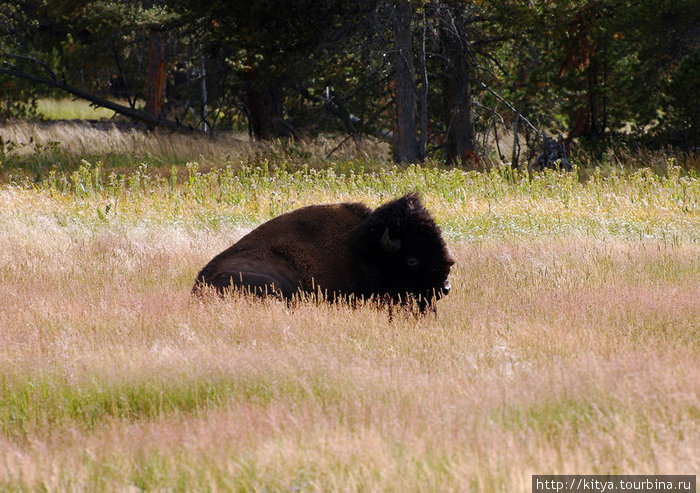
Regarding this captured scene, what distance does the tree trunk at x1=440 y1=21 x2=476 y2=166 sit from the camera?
64.7 feet

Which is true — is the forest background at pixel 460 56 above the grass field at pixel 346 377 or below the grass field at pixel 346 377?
above

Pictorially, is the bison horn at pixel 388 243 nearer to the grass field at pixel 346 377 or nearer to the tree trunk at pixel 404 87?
the grass field at pixel 346 377

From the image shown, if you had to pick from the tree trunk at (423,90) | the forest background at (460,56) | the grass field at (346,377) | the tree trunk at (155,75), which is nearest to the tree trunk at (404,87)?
the forest background at (460,56)

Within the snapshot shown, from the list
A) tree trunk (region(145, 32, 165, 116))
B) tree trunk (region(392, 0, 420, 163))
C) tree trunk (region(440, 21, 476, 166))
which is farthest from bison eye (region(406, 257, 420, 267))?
tree trunk (region(145, 32, 165, 116))

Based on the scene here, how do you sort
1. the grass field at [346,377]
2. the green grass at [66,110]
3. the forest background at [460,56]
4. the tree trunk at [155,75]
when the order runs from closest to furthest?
the grass field at [346,377] < the forest background at [460,56] < the tree trunk at [155,75] < the green grass at [66,110]

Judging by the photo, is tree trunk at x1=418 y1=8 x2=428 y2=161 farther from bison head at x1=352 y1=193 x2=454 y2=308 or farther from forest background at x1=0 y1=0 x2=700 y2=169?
bison head at x1=352 y1=193 x2=454 y2=308

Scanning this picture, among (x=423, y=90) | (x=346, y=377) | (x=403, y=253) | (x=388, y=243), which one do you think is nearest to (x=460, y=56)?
(x=423, y=90)

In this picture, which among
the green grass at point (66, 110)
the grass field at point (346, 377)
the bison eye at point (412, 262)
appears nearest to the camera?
the grass field at point (346, 377)

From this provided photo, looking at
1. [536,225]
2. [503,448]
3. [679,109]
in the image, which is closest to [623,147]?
[679,109]

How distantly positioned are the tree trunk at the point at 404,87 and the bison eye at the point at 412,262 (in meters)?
11.2

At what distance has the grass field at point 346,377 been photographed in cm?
376

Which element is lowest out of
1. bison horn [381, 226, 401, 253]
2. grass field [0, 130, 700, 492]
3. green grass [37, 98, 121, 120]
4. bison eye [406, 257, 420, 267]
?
grass field [0, 130, 700, 492]

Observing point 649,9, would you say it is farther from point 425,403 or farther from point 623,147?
point 425,403

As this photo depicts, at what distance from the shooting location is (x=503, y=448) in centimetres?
382
